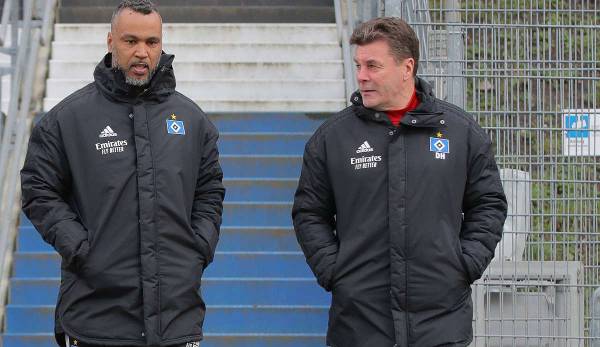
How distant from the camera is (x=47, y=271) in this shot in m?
8.06

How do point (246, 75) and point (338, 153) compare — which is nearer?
point (338, 153)

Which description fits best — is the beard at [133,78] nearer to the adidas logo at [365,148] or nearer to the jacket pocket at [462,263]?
the adidas logo at [365,148]

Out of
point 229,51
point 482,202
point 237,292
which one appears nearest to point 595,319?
point 482,202

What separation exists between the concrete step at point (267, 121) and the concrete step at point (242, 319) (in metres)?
1.89

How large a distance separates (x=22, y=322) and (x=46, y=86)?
2554 mm

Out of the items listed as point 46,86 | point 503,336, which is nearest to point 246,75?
point 46,86

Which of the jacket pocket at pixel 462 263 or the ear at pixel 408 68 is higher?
the ear at pixel 408 68

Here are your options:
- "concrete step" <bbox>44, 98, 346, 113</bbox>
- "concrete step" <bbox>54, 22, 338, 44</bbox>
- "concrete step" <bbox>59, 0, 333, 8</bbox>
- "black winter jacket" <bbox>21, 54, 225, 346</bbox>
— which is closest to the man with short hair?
"black winter jacket" <bbox>21, 54, 225, 346</bbox>

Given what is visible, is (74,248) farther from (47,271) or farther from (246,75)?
(246,75)

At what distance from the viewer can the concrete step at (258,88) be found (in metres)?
9.73

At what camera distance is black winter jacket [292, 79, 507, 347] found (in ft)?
15.1

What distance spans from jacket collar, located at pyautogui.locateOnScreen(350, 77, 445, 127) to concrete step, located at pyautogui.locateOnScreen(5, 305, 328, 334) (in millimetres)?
3153

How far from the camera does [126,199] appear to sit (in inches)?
180

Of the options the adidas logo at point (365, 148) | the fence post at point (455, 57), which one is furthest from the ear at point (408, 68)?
the fence post at point (455, 57)
